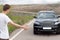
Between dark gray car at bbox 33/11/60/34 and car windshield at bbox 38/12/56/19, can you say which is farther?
car windshield at bbox 38/12/56/19

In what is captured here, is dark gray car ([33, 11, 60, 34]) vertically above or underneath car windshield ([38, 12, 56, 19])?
underneath

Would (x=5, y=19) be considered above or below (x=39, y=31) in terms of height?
above

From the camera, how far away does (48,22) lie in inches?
707

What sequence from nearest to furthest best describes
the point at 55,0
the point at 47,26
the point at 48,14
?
1. the point at 47,26
2. the point at 48,14
3. the point at 55,0

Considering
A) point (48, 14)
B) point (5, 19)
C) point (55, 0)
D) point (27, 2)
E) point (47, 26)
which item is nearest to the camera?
point (5, 19)

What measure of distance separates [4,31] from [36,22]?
35.3ft

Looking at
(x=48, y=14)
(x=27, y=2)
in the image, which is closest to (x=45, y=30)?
(x=48, y=14)

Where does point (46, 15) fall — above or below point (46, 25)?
above

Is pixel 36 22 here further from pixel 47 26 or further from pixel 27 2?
pixel 27 2

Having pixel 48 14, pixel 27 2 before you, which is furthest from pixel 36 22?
pixel 27 2

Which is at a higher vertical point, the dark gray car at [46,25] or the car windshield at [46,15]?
the car windshield at [46,15]

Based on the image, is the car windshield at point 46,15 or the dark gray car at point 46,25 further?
the car windshield at point 46,15

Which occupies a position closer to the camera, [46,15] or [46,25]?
[46,25]

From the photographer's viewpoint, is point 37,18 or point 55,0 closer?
point 37,18
